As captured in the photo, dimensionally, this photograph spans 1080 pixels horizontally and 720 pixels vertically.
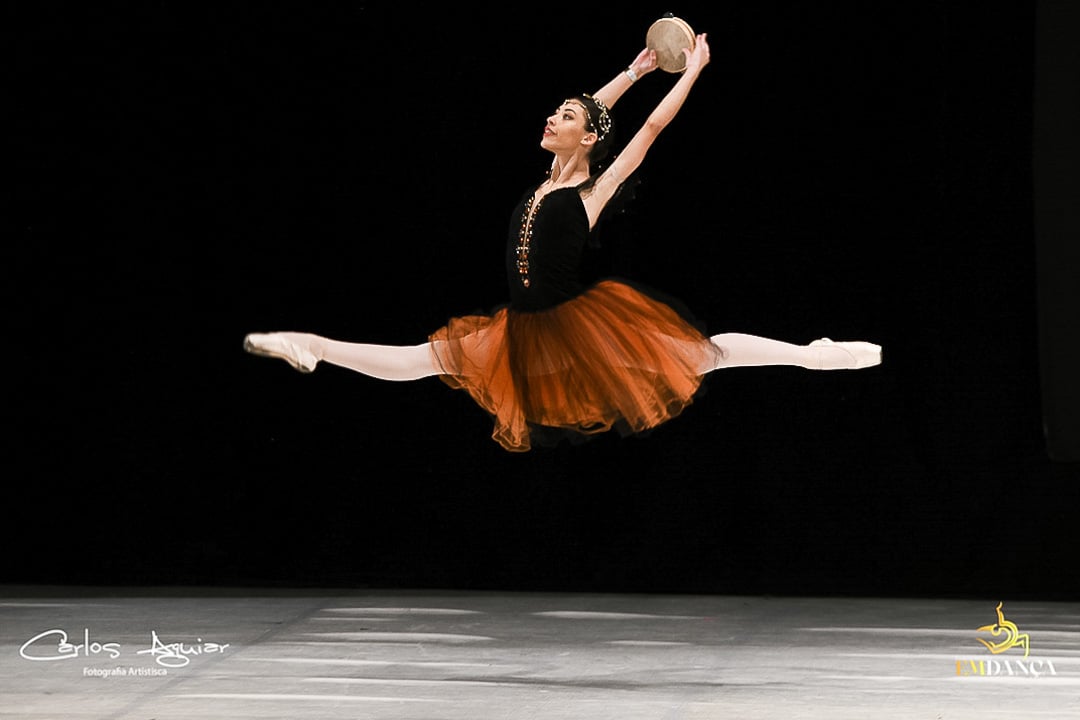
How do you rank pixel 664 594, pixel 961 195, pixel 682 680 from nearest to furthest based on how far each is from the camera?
1. pixel 682 680
2. pixel 961 195
3. pixel 664 594

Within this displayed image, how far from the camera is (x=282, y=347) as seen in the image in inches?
201

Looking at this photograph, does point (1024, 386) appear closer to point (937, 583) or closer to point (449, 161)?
point (937, 583)

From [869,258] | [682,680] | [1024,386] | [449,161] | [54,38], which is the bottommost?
[682,680]

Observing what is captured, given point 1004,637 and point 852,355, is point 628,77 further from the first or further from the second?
point 1004,637

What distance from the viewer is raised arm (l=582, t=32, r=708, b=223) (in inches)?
196

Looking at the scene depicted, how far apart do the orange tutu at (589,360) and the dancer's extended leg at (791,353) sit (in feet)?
0.16

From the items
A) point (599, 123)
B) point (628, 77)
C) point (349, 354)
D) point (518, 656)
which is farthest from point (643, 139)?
point (518, 656)

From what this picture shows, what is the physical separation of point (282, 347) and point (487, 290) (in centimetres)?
89

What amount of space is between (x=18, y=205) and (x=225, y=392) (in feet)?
3.39

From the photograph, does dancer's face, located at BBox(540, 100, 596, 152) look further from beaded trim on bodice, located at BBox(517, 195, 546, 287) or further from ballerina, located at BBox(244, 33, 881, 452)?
beaded trim on bodice, located at BBox(517, 195, 546, 287)

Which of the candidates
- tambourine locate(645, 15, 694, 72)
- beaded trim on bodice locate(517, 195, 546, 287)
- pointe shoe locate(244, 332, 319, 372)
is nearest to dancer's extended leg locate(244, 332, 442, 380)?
pointe shoe locate(244, 332, 319, 372)

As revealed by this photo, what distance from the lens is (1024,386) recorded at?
18.2ft

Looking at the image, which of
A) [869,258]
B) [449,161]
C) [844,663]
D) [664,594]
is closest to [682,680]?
[844,663]

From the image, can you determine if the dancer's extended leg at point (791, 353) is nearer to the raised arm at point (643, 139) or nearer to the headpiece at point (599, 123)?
the raised arm at point (643, 139)
